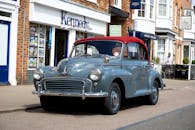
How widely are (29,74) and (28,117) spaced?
314 inches

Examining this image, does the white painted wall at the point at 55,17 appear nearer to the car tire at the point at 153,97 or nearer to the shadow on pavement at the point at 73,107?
the car tire at the point at 153,97

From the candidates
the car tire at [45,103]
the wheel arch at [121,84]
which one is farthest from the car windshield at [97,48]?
the car tire at [45,103]

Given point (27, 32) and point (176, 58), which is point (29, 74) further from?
point (176, 58)

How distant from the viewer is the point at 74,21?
21.4 m

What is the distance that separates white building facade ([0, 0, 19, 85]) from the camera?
16.3m

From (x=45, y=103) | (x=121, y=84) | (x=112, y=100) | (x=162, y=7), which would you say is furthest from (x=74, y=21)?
(x=162, y=7)

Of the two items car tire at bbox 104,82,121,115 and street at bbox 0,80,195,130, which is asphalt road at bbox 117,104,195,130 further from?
car tire at bbox 104,82,121,115

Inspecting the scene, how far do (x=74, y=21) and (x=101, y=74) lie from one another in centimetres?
1139

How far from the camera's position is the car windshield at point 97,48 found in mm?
12000

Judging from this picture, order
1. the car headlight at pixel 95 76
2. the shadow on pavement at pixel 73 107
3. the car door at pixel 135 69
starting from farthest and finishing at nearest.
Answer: the car door at pixel 135 69 → the shadow on pavement at pixel 73 107 → the car headlight at pixel 95 76

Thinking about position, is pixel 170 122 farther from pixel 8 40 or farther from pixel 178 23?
pixel 178 23

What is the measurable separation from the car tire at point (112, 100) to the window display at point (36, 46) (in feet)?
25.6

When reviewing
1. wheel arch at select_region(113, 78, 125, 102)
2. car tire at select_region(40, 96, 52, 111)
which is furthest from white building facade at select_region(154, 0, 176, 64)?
car tire at select_region(40, 96, 52, 111)

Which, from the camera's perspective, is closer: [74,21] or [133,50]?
[133,50]
